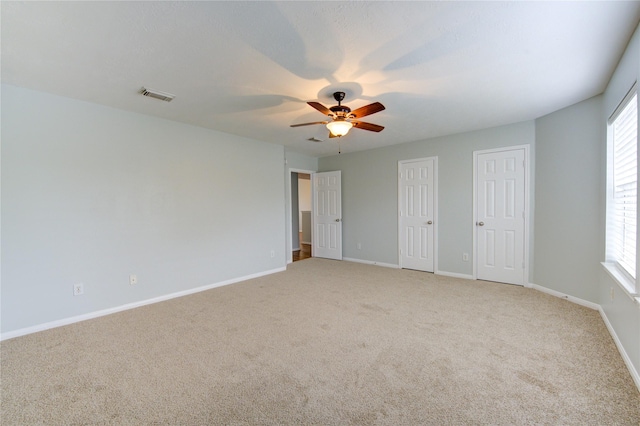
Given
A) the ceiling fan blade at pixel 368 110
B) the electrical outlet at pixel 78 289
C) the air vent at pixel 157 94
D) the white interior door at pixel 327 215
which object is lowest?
the electrical outlet at pixel 78 289

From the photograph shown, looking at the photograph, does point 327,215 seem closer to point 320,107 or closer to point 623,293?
point 320,107

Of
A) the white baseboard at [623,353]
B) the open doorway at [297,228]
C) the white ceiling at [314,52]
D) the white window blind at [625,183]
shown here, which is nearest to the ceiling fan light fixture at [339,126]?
the white ceiling at [314,52]

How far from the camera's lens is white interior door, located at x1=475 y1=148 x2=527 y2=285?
4082 mm

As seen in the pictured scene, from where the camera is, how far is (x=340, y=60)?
2211 mm

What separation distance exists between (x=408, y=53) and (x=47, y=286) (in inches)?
158

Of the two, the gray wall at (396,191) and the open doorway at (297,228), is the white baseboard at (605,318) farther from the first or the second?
Result: the open doorway at (297,228)

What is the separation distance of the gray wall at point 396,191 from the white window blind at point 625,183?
1244 mm

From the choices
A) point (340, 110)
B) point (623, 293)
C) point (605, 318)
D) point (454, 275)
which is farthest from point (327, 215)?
point (623, 293)

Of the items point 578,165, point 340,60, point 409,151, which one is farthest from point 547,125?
point 340,60

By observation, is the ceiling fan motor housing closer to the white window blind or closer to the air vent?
the air vent

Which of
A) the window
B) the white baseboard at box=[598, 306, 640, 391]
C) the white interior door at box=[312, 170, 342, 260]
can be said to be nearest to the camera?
the white baseboard at box=[598, 306, 640, 391]

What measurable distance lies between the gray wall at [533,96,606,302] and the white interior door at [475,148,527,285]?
0.21m

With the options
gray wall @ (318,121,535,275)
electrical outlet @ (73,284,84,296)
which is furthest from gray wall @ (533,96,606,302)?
electrical outlet @ (73,284,84,296)

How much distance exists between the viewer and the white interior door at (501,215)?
4.08 m
